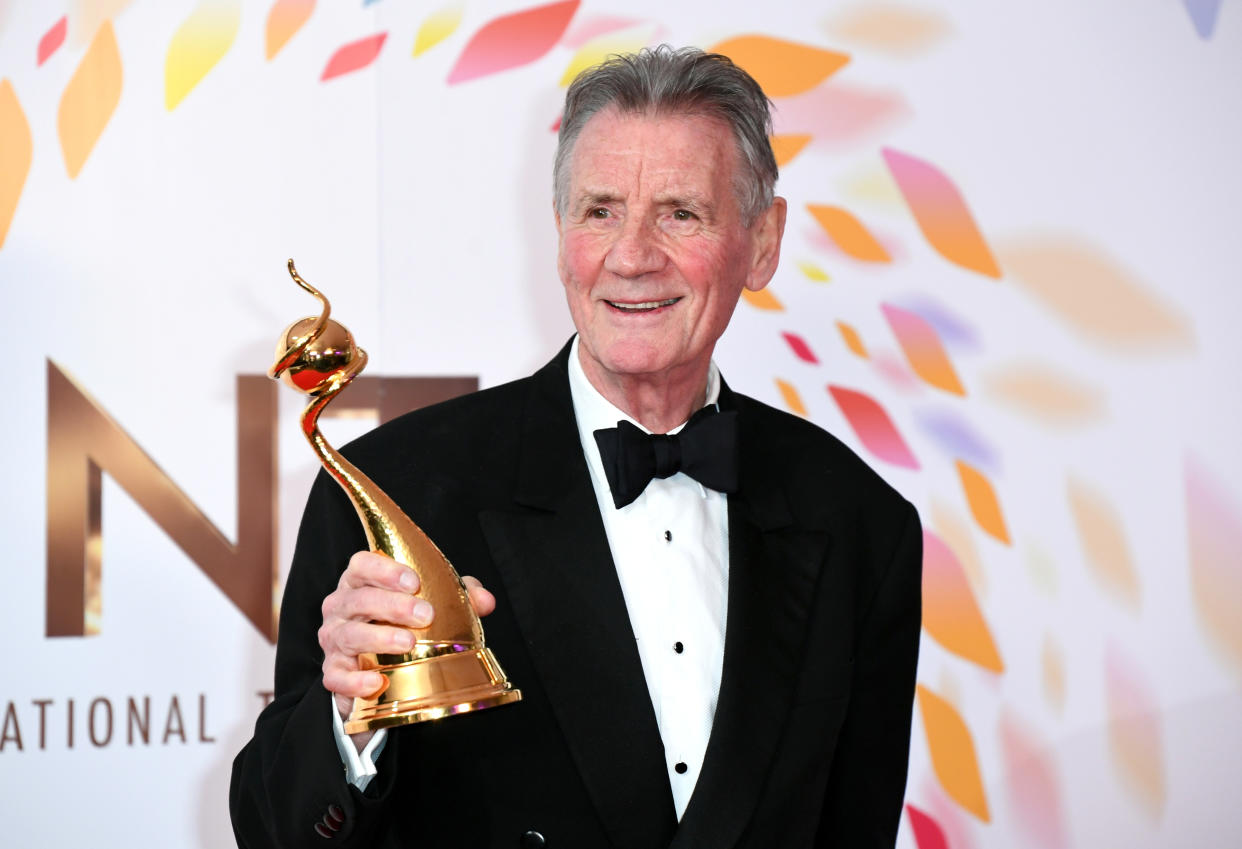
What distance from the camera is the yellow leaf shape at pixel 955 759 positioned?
3080 mm

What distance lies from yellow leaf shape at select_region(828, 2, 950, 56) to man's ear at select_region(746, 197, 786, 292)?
3.73 feet

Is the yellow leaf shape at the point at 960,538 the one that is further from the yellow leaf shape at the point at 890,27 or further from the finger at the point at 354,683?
the finger at the point at 354,683

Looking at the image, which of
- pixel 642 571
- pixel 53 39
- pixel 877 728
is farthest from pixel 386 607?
pixel 53 39

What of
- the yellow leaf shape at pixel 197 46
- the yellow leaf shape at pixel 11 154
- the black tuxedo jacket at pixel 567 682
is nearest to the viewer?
the black tuxedo jacket at pixel 567 682

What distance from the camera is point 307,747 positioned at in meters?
1.51

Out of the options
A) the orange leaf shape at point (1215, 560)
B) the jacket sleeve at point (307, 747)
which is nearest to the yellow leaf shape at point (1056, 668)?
the orange leaf shape at point (1215, 560)

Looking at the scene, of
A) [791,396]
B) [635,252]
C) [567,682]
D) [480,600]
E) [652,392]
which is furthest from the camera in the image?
[791,396]

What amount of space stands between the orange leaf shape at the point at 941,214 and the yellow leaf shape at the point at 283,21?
54.0 inches

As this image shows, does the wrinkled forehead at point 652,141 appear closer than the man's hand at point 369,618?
No

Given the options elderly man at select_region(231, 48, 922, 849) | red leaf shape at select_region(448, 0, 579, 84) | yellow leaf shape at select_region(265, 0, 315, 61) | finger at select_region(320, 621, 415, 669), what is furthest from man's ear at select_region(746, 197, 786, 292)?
yellow leaf shape at select_region(265, 0, 315, 61)

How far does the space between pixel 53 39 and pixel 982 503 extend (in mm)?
2285

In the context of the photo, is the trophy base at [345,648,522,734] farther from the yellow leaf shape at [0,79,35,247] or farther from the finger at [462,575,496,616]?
the yellow leaf shape at [0,79,35,247]

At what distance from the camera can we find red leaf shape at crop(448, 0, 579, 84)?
299cm

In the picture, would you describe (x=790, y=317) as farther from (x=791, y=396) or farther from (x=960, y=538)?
(x=960, y=538)
